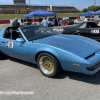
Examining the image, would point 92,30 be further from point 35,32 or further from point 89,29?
point 35,32

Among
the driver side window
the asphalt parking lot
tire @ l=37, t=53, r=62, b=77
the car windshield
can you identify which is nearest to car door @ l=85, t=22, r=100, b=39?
the car windshield

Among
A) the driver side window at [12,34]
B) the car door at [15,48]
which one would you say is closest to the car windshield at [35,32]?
the car door at [15,48]

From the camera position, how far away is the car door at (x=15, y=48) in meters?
3.54

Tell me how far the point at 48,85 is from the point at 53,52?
2.61ft

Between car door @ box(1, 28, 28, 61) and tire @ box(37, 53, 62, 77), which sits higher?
car door @ box(1, 28, 28, 61)

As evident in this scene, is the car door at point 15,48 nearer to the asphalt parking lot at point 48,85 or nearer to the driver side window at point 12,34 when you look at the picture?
the driver side window at point 12,34

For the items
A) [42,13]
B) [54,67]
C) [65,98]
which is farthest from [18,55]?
[42,13]

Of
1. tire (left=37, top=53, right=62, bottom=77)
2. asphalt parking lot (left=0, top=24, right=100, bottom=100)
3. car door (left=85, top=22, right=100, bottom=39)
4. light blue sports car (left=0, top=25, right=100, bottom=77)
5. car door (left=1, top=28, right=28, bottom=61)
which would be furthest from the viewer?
car door (left=85, top=22, right=100, bottom=39)

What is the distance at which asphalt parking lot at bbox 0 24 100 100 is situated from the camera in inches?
95.7

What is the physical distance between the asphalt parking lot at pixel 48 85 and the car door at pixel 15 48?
0.49 meters

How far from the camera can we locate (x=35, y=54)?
3242mm

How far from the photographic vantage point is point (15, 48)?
3.80 metres

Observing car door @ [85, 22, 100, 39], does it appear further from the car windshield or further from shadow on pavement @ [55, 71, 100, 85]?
shadow on pavement @ [55, 71, 100, 85]

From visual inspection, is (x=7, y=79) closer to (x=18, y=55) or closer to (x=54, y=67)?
(x=18, y=55)
